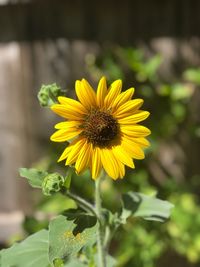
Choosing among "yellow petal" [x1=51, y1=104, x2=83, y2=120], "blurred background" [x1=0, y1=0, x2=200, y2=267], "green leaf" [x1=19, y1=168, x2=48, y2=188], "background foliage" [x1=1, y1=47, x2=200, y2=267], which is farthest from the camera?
"blurred background" [x1=0, y1=0, x2=200, y2=267]

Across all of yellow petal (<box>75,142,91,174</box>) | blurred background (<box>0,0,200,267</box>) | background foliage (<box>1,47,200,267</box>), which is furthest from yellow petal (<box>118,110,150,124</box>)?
blurred background (<box>0,0,200,267</box>)

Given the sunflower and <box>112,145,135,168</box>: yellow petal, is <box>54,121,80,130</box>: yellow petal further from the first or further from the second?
<box>112,145,135,168</box>: yellow petal

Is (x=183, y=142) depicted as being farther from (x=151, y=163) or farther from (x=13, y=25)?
(x=13, y=25)

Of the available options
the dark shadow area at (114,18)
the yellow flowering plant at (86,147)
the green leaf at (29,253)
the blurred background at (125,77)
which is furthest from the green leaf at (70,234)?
the dark shadow area at (114,18)

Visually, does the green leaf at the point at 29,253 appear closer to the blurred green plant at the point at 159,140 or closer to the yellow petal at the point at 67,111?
the yellow petal at the point at 67,111

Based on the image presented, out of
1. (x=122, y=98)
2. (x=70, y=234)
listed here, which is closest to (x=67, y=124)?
(x=122, y=98)

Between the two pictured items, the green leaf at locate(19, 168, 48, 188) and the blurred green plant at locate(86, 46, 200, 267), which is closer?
the green leaf at locate(19, 168, 48, 188)

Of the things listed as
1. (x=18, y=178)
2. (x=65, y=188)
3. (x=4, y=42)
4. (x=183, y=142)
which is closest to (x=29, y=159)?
(x=18, y=178)
